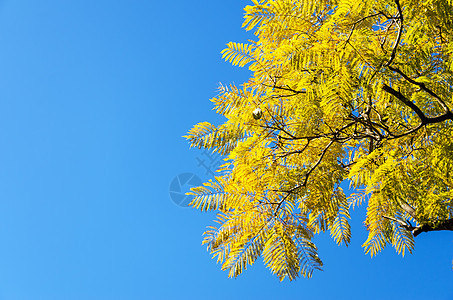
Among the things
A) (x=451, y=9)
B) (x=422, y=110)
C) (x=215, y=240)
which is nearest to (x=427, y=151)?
(x=422, y=110)

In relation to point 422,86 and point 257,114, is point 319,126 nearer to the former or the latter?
point 257,114

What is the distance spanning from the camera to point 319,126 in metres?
4.25

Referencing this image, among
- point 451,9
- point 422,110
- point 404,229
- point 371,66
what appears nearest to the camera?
point 371,66

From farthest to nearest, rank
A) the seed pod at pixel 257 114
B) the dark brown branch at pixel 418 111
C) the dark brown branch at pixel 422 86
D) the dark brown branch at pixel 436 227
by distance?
the dark brown branch at pixel 436 227
the seed pod at pixel 257 114
the dark brown branch at pixel 418 111
the dark brown branch at pixel 422 86

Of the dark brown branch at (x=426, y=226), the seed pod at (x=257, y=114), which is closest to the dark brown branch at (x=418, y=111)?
the dark brown branch at (x=426, y=226)

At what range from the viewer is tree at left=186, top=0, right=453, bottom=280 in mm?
3344

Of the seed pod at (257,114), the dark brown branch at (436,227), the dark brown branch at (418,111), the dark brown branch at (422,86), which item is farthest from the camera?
the dark brown branch at (436,227)

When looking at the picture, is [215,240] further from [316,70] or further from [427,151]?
[427,151]

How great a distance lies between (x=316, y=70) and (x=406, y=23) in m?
0.80

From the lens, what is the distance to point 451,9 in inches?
133

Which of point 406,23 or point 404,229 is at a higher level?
point 406,23

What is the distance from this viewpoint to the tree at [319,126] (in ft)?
11.0

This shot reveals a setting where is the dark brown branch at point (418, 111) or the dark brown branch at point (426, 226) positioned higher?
the dark brown branch at point (418, 111)

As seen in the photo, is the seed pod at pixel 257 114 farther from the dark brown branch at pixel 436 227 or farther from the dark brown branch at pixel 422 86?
the dark brown branch at pixel 436 227
